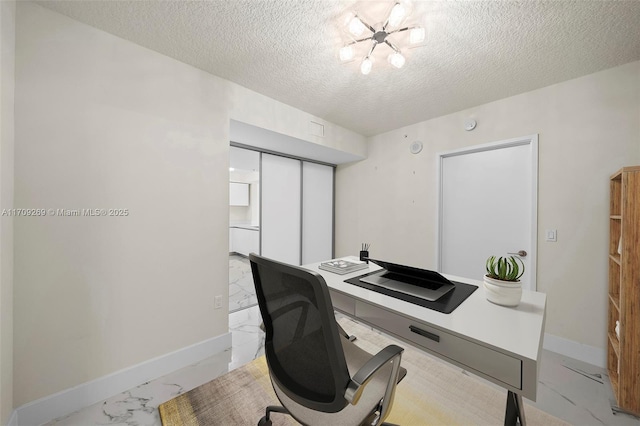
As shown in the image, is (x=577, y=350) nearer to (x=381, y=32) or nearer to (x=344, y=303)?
(x=344, y=303)

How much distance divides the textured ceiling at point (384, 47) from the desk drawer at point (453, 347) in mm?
1814

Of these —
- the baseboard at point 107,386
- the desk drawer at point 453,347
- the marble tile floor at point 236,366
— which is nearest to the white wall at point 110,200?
the baseboard at point 107,386

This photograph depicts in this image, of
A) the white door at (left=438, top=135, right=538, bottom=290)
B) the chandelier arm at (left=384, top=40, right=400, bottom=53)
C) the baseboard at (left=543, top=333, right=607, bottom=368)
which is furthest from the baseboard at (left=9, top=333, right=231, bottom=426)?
the baseboard at (left=543, top=333, right=607, bottom=368)

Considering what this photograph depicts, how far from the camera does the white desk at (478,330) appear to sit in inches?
33.0

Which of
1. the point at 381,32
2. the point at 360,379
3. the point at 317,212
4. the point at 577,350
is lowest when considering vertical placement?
the point at 577,350

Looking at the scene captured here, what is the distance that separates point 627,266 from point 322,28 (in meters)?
2.65

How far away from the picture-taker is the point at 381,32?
160 centimetres

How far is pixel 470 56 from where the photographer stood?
191cm

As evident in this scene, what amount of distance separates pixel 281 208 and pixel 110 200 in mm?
2113

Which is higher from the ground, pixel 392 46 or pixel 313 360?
pixel 392 46

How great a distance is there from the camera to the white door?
8.23 feet

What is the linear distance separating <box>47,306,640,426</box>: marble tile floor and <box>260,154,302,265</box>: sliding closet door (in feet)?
4.88

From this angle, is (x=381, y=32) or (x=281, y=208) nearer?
(x=381, y=32)

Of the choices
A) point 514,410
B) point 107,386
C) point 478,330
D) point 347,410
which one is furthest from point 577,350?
point 107,386
